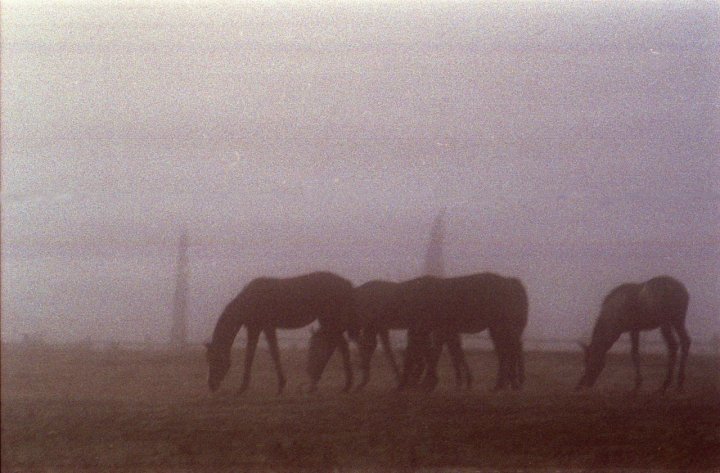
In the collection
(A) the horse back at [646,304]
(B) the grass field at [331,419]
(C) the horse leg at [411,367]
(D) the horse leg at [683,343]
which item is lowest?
(B) the grass field at [331,419]

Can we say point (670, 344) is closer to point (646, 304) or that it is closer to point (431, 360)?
point (646, 304)

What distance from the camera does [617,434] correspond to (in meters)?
3.94

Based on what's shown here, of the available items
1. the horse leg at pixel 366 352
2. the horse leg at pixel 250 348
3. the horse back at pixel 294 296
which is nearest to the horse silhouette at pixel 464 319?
the horse leg at pixel 366 352

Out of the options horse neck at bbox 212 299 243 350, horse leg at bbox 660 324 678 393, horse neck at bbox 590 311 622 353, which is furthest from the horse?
horse leg at bbox 660 324 678 393

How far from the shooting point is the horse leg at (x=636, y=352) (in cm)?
382

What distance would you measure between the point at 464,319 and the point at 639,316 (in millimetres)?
868

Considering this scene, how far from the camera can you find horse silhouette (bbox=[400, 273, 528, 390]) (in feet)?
12.1

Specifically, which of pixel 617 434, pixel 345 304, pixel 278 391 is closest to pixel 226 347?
pixel 278 391

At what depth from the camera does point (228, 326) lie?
3561 mm

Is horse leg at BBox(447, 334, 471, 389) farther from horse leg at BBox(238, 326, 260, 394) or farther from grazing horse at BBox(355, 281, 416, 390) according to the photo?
horse leg at BBox(238, 326, 260, 394)

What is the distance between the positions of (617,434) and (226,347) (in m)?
2.08

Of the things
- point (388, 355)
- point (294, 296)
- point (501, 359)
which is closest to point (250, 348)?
point (294, 296)

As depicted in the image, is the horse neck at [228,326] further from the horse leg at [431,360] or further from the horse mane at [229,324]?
the horse leg at [431,360]

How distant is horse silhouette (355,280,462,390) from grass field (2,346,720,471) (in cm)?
5
